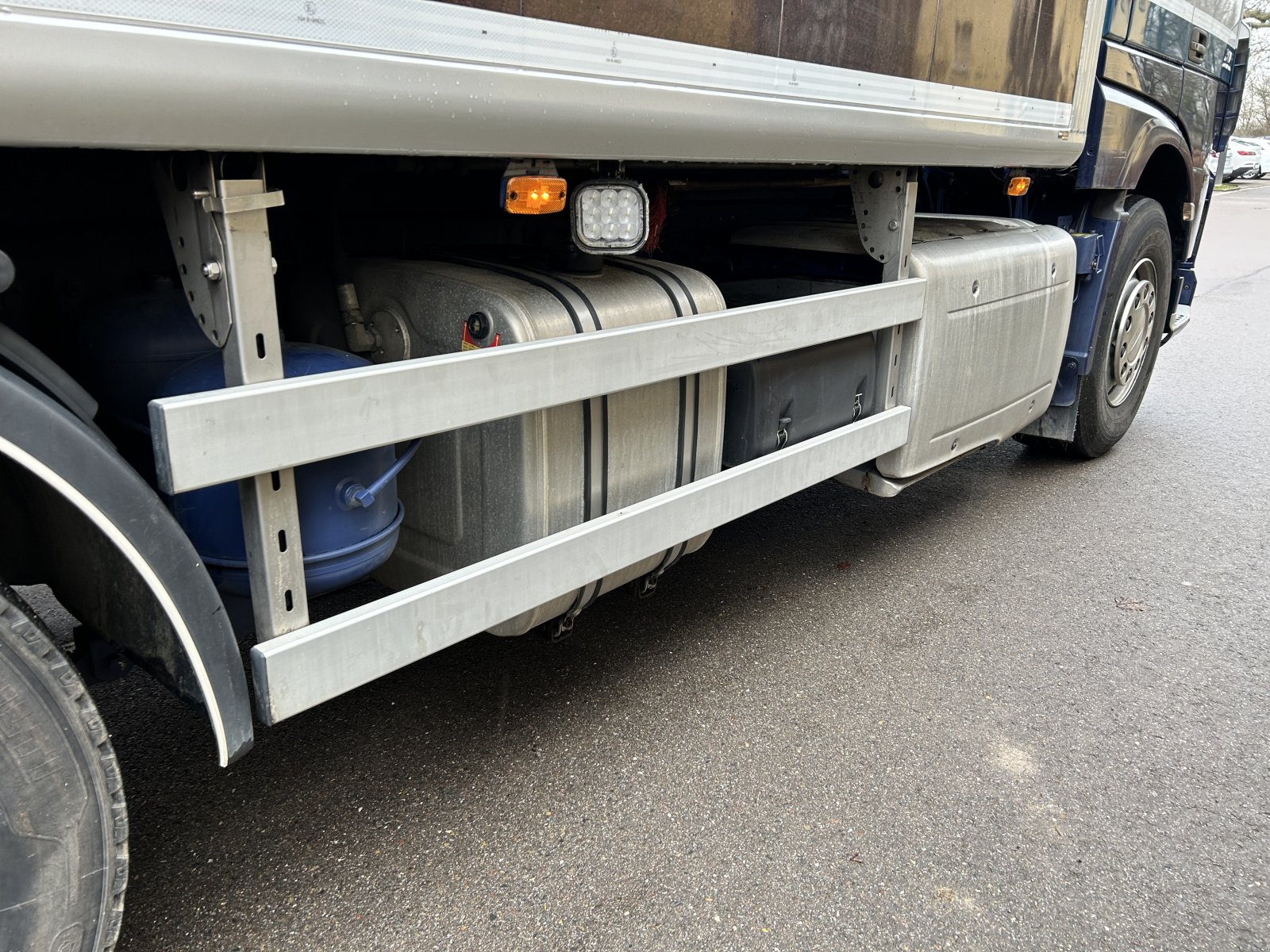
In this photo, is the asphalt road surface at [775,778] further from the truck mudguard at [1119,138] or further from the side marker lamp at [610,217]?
the truck mudguard at [1119,138]

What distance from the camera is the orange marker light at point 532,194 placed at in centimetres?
192

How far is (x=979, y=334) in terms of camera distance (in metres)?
3.38

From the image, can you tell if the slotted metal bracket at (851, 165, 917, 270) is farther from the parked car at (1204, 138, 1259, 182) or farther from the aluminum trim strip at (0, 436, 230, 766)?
the parked car at (1204, 138, 1259, 182)

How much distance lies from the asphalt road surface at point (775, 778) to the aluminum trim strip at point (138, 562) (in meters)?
0.59

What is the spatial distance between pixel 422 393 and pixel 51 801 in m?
0.79

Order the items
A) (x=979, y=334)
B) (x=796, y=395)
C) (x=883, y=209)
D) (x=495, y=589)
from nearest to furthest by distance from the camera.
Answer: (x=495, y=589), (x=796, y=395), (x=883, y=209), (x=979, y=334)

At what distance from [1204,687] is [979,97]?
187 cm

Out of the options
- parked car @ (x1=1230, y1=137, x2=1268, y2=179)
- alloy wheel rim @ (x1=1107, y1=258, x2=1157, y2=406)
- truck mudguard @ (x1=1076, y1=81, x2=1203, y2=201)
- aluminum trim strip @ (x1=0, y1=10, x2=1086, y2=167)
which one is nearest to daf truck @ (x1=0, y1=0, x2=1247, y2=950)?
aluminum trim strip @ (x1=0, y1=10, x2=1086, y2=167)

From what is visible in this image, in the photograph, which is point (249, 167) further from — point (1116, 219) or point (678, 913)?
point (1116, 219)

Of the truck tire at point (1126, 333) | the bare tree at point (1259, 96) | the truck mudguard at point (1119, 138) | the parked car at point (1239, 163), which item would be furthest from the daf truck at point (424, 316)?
the bare tree at point (1259, 96)

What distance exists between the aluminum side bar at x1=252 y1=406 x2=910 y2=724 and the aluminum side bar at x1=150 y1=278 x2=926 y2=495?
30cm

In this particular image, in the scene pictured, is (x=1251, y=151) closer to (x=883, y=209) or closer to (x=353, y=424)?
(x=883, y=209)

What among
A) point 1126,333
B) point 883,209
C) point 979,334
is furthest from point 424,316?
point 1126,333

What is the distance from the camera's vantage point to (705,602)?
3258 millimetres
